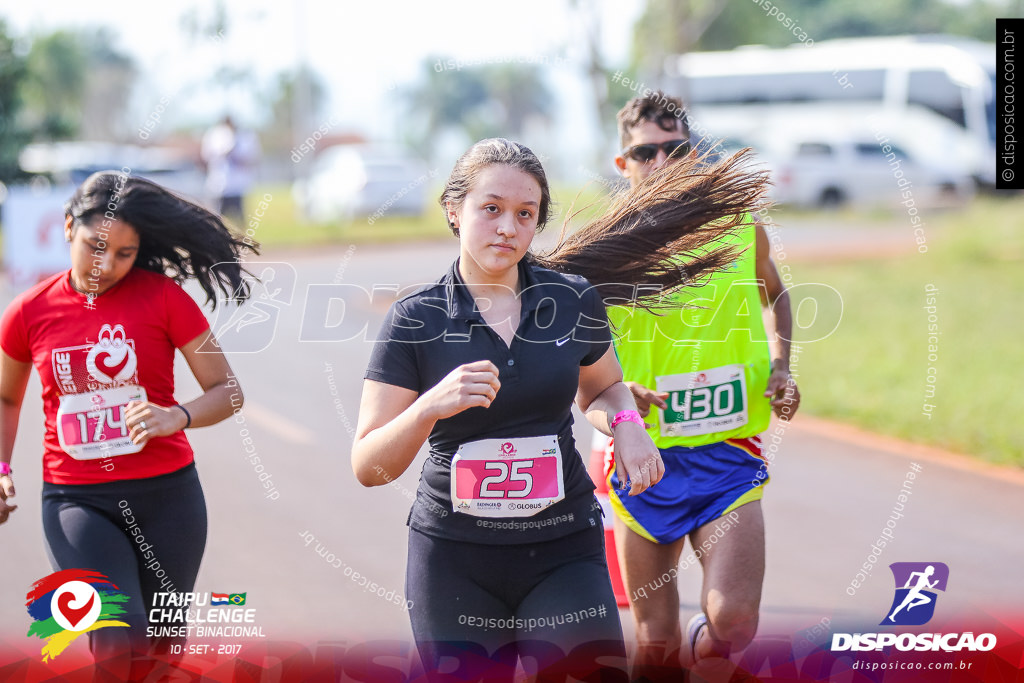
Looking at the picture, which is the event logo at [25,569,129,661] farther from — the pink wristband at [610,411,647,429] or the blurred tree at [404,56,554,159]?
the blurred tree at [404,56,554,159]

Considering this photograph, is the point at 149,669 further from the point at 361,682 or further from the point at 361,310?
the point at 361,310

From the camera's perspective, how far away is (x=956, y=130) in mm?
24891

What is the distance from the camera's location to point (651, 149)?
11.9ft

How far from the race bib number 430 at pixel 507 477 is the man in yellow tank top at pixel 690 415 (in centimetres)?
78

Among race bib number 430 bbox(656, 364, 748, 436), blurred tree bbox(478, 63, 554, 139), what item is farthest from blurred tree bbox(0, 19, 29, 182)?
blurred tree bbox(478, 63, 554, 139)

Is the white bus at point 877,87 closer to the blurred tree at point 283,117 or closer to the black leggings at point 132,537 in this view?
the black leggings at point 132,537

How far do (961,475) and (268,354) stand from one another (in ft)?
22.3

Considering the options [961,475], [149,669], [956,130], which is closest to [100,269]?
[149,669]

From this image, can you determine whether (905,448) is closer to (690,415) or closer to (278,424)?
(690,415)

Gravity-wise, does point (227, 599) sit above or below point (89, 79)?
below

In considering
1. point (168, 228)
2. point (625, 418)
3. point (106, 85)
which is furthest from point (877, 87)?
point (106, 85)

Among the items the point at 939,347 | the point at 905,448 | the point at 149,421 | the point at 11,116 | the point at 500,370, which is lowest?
the point at 905,448

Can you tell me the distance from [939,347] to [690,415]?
7.68 meters

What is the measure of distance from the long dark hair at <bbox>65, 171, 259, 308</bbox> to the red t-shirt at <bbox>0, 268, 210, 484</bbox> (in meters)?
0.20
